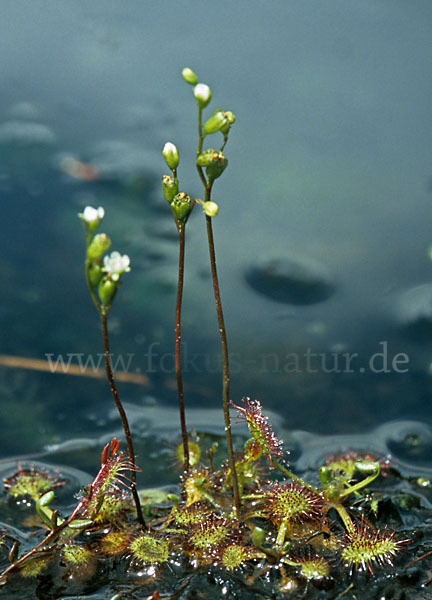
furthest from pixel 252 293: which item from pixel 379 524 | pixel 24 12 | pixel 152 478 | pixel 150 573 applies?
pixel 24 12

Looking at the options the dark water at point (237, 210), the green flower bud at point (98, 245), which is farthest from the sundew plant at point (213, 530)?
the dark water at point (237, 210)

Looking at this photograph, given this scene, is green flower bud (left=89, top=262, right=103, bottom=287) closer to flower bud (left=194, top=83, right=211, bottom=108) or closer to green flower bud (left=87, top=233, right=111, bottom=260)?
green flower bud (left=87, top=233, right=111, bottom=260)

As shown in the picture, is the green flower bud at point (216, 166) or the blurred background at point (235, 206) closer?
the green flower bud at point (216, 166)

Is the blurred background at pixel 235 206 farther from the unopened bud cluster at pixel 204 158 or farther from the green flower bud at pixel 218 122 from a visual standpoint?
the green flower bud at pixel 218 122

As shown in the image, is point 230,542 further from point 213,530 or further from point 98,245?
point 98,245

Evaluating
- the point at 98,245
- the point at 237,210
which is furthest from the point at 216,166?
the point at 237,210

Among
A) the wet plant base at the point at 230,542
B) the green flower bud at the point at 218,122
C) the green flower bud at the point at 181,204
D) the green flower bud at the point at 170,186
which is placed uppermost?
the green flower bud at the point at 218,122

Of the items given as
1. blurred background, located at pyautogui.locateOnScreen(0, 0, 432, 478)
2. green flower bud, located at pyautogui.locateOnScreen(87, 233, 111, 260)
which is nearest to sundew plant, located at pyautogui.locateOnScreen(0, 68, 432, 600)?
green flower bud, located at pyautogui.locateOnScreen(87, 233, 111, 260)
